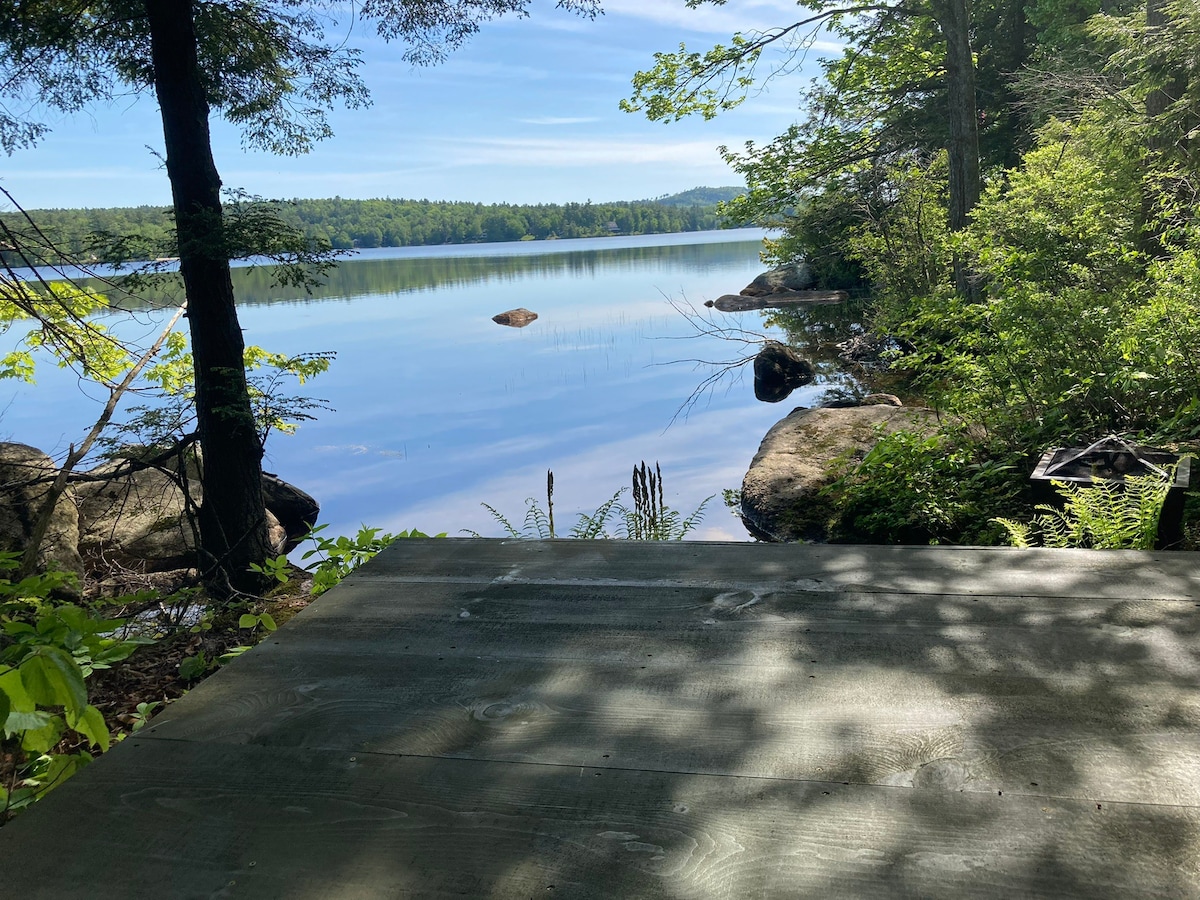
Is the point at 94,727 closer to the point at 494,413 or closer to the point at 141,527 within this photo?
the point at 141,527

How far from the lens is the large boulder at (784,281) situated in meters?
31.6

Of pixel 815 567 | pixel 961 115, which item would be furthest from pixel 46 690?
pixel 961 115

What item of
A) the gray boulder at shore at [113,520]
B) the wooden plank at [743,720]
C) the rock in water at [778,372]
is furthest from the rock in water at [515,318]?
the wooden plank at [743,720]

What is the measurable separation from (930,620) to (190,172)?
234 inches

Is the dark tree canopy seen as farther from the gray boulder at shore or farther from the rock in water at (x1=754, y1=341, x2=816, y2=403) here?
the rock in water at (x1=754, y1=341, x2=816, y2=403)

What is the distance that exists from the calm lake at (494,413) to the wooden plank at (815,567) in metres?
4.61

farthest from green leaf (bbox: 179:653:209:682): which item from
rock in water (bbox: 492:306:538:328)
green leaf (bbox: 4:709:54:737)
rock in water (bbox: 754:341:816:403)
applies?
rock in water (bbox: 492:306:538:328)

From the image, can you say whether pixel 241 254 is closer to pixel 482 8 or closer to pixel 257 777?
pixel 482 8

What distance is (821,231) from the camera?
81.2 feet

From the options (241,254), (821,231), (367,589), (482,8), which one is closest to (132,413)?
(241,254)

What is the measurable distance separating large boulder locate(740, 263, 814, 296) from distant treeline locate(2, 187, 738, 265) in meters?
9.26

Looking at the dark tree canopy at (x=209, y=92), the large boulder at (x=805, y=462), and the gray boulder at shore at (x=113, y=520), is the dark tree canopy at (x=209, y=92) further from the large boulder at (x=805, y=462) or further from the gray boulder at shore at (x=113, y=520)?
the large boulder at (x=805, y=462)

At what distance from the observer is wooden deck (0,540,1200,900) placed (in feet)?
3.93

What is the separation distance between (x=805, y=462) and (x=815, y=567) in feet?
20.8
